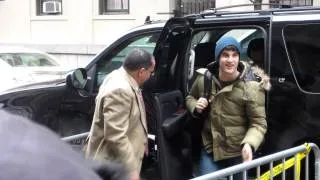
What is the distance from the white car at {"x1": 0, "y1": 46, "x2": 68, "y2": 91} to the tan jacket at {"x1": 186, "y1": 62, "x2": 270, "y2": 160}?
6238 millimetres

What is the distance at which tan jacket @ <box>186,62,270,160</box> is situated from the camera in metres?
4.57

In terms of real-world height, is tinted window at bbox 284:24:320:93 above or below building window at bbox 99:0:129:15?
below

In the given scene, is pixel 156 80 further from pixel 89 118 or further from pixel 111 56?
pixel 89 118

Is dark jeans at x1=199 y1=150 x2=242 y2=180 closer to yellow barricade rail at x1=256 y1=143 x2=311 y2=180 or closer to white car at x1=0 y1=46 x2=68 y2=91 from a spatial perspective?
yellow barricade rail at x1=256 y1=143 x2=311 y2=180

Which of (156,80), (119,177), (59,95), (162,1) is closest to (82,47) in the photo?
(162,1)

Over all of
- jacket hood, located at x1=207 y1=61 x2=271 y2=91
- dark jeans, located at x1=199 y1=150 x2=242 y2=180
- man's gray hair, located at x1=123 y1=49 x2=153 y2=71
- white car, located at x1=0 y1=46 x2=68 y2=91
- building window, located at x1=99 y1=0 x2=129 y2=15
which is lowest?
dark jeans, located at x1=199 y1=150 x2=242 y2=180

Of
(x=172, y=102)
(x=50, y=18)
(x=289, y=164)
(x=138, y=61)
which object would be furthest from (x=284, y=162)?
(x=50, y=18)

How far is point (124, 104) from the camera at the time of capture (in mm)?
4469

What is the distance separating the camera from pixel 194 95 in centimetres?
498

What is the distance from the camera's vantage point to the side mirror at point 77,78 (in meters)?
6.05

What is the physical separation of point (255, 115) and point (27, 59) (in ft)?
29.1

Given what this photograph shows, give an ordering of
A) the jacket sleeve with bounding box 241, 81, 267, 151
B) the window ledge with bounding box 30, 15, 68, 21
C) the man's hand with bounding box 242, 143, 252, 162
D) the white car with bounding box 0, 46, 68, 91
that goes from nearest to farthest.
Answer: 1. the man's hand with bounding box 242, 143, 252, 162
2. the jacket sleeve with bounding box 241, 81, 267, 151
3. the white car with bounding box 0, 46, 68, 91
4. the window ledge with bounding box 30, 15, 68, 21

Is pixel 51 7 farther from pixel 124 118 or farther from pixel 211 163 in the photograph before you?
pixel 124 118

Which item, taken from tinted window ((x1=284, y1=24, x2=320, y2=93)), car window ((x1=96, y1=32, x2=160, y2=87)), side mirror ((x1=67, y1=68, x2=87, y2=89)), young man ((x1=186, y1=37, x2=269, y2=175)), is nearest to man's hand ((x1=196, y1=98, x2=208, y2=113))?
young man ((x1=186, y1=37, x2=269, y2=175))
